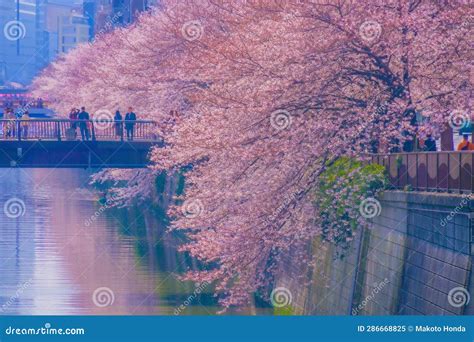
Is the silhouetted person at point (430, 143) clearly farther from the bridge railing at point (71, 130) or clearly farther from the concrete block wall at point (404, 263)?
the bridge railing at point (71, 130)

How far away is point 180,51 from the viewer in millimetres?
44938

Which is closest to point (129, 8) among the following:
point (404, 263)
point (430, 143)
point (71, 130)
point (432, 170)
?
point (71, 130)

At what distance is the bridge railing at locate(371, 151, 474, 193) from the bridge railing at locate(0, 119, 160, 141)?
1873cm

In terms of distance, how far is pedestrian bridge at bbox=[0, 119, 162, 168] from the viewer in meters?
43.3

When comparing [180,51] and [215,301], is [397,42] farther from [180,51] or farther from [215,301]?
[180,51]

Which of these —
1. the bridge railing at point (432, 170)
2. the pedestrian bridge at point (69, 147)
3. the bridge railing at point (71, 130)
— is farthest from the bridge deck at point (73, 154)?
the bridge railing at point (432, 170)

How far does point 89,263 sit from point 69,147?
422cm

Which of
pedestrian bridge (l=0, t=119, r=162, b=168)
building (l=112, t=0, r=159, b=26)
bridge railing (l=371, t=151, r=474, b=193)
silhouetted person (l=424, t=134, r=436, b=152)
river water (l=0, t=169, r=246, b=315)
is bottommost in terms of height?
river water (l=0, t=169, r=246, b=315)

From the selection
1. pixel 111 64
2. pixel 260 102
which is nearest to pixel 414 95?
pixel 260 102

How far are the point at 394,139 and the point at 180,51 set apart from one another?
19434 mm

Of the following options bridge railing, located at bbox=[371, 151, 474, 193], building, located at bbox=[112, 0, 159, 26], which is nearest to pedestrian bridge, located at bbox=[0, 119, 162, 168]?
bridge railing, located at bbox=[371, 151, 474, 193]

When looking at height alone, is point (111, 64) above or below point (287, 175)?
above

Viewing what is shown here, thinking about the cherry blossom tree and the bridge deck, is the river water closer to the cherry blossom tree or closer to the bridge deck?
the bridge deck

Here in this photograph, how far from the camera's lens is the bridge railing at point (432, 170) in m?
21.1
